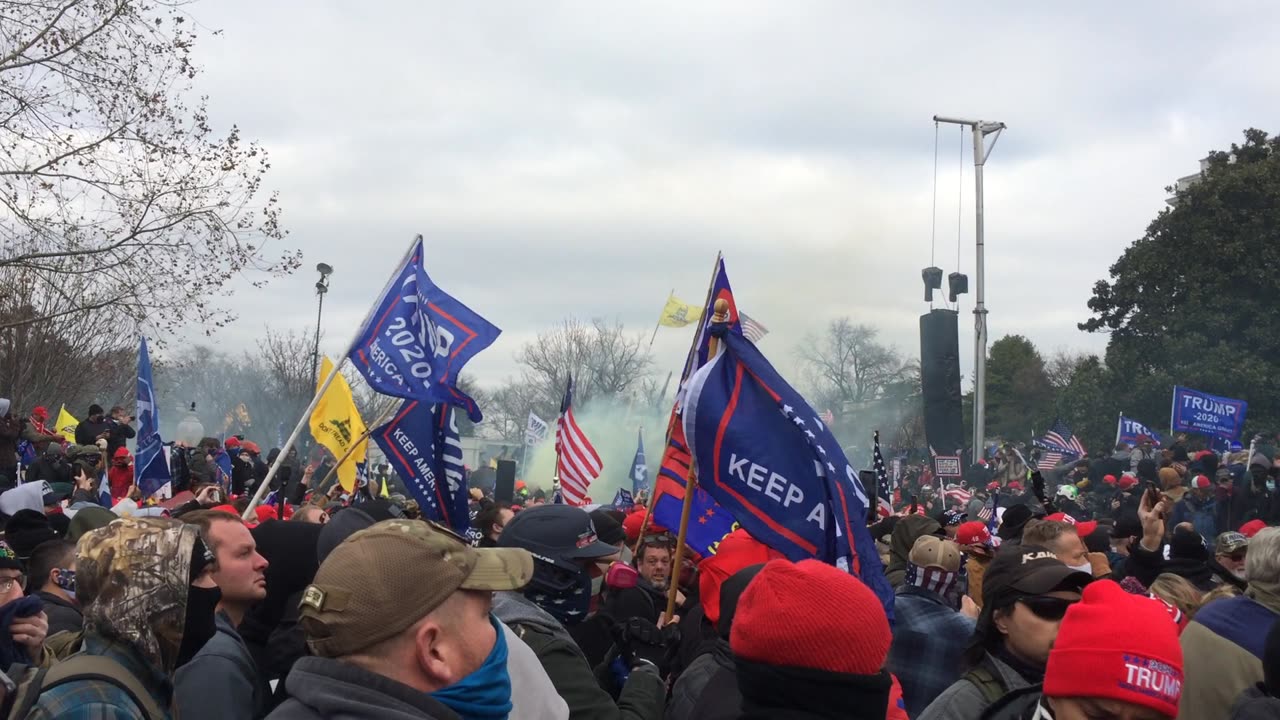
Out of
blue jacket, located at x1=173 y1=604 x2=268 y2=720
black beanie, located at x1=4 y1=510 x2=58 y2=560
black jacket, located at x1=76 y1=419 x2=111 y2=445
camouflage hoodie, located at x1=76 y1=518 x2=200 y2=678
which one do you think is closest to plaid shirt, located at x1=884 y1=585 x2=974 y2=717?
blue jacket, located at x1=173 y1=604 x2=268 y2=720

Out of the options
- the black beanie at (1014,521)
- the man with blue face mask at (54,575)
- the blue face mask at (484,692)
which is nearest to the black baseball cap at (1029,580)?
the blue face mask at (484,692)

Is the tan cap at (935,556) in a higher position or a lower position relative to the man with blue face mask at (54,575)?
higher

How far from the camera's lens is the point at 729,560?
5758mm

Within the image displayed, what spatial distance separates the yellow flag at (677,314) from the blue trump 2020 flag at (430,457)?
68.7 ft

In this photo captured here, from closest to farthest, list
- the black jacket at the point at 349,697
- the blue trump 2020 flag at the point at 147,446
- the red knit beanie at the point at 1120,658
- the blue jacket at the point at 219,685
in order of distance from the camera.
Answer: the black jacket at the point at 349,697, the red knit beanie at the point at 1120,658, the blue jacket at the point at 219,685, the blue trump 2020 flag at the point at 147,446

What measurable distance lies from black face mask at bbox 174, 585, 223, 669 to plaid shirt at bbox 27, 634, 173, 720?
0.25 metres

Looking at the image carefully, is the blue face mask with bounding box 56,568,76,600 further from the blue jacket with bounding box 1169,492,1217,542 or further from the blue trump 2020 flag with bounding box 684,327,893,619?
the blue jacket with bounding box 1169,492,1217,542

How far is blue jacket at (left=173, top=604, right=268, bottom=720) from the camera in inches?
148

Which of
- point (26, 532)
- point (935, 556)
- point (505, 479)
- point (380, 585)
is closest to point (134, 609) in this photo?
point (380, 585)

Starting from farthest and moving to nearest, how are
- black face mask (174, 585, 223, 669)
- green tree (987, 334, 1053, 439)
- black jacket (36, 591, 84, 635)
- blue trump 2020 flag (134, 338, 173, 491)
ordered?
green tree (987, 334, 1053, 439) → blue trump 2020 flag (134, 338, 173, 491) → black jacket (36, 591, 84, 635) → black face mask (174, 585, 223, 669)

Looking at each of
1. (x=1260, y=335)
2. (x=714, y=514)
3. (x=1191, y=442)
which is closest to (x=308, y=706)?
(x=714, y=514)

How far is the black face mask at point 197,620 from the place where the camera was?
11.7 ft

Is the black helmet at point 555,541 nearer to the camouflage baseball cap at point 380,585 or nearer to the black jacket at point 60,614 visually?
the black jacket at point 60,614

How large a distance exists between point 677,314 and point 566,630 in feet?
88.9
